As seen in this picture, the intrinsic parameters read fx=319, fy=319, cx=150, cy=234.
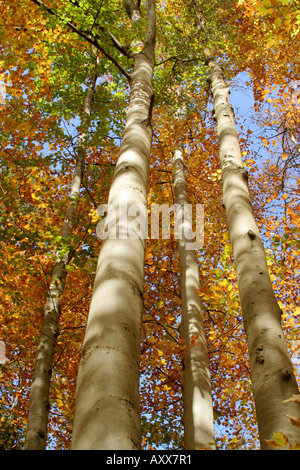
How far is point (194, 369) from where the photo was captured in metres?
4.75

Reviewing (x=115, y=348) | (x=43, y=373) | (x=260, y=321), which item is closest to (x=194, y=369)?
(x=43, y=373)

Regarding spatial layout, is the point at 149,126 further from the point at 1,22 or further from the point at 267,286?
the point at 1,22

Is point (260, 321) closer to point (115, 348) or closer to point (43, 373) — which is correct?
point (115, 348)

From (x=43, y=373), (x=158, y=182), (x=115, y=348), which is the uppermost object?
(x=158, y=182)

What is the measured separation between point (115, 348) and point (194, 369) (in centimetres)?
367

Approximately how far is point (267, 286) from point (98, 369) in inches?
80.0

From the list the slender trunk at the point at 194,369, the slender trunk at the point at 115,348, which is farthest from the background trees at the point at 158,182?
the slender trunk at the point at 115,348

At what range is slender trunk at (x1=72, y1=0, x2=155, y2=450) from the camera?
1.25m

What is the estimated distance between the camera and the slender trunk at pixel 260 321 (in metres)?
2.24

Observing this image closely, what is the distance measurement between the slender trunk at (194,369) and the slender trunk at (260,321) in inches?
49.3

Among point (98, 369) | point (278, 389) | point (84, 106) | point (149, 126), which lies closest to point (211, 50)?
point (84, 106)

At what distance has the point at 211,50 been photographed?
7855 mm

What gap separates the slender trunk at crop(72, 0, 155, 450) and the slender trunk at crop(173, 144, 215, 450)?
7.74ft
